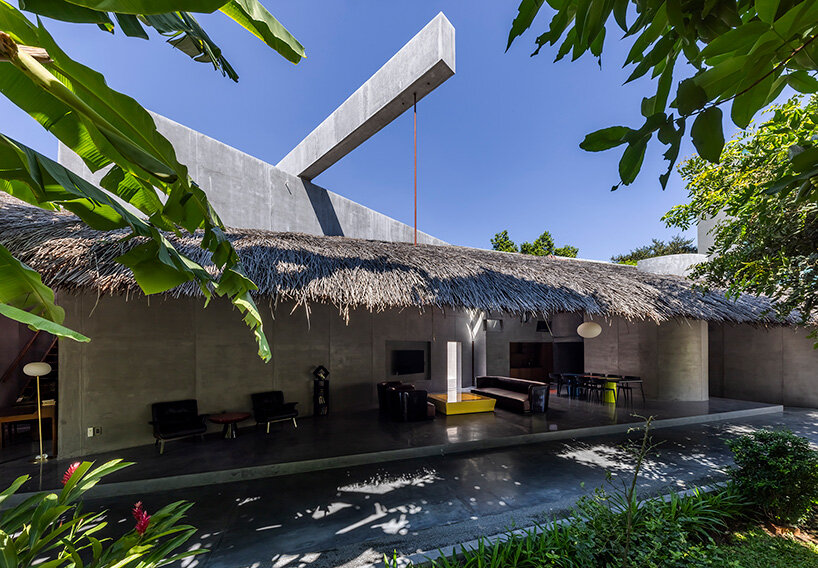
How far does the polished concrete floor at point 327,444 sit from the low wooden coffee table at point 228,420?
198 millimetres

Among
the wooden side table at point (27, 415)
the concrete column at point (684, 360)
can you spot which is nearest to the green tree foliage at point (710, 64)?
the wooden side table at point (27, 415)

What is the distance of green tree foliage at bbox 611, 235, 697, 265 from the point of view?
33750 millimetres

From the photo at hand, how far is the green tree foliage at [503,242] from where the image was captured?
3309 centimetres

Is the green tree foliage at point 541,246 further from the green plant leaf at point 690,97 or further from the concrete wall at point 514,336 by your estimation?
the green plant leaf at point 690,97

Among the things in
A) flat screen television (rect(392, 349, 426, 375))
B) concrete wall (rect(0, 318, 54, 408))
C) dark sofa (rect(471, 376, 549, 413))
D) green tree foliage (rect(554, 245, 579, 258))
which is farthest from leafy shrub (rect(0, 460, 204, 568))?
green tree foliage (rect(554, 245, 579, 258))

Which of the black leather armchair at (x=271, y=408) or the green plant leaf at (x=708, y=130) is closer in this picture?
the green plant leaf at (x=708, y=130)

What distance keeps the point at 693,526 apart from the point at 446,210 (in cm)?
2427

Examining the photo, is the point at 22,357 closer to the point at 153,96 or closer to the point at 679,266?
the point at 153,96

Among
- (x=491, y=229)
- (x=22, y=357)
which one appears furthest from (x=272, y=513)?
(x=491, y=229)

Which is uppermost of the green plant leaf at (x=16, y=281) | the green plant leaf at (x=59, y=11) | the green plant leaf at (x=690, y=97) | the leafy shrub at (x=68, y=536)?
the green plant leaf at (x=59, y=11)

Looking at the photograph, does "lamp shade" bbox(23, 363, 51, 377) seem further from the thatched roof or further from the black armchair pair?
the black armchair pair

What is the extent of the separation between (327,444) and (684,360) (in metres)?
10.6

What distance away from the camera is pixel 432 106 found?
9.11m

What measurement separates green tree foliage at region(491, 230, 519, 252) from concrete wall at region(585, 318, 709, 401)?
2206 centimetres
